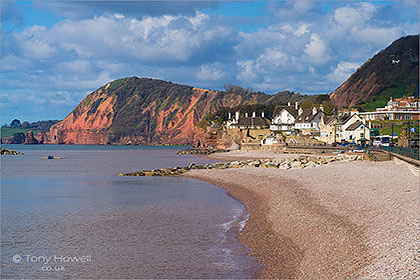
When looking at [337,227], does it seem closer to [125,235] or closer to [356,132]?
[125,235]

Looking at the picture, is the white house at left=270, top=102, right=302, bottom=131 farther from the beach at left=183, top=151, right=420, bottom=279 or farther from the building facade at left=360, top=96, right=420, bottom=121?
the beach at left=183, top=151, right=420, bottom=279

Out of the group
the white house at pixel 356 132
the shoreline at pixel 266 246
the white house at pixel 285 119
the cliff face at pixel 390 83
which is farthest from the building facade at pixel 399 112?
the shoreline at pixel 266 246

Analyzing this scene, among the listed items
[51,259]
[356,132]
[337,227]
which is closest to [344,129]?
[356,132]

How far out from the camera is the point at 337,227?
17.6 meters

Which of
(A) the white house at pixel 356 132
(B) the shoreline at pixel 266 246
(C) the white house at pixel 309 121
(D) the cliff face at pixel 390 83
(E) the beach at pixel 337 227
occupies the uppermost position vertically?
(D) the cliff face at pixel 390 83

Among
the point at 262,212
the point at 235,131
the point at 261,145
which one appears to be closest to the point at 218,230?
the point at 262,212

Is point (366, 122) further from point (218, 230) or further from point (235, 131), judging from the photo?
point (218, 230)

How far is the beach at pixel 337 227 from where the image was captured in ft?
42.1

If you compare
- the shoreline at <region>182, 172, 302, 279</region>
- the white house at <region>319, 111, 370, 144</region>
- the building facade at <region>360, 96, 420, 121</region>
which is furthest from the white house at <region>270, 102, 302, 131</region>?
the shoreline at <region>182, 172, 302, 279</region>

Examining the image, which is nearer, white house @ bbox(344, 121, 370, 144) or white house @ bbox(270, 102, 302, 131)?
white house @ bbox(344, 121, 370, 144)

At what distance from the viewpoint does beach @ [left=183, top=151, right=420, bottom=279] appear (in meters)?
12.8

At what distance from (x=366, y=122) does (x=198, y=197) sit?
70664mm

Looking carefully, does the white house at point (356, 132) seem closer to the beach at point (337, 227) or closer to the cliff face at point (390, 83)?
the beach at point (337, 227)

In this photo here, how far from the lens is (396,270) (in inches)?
443
